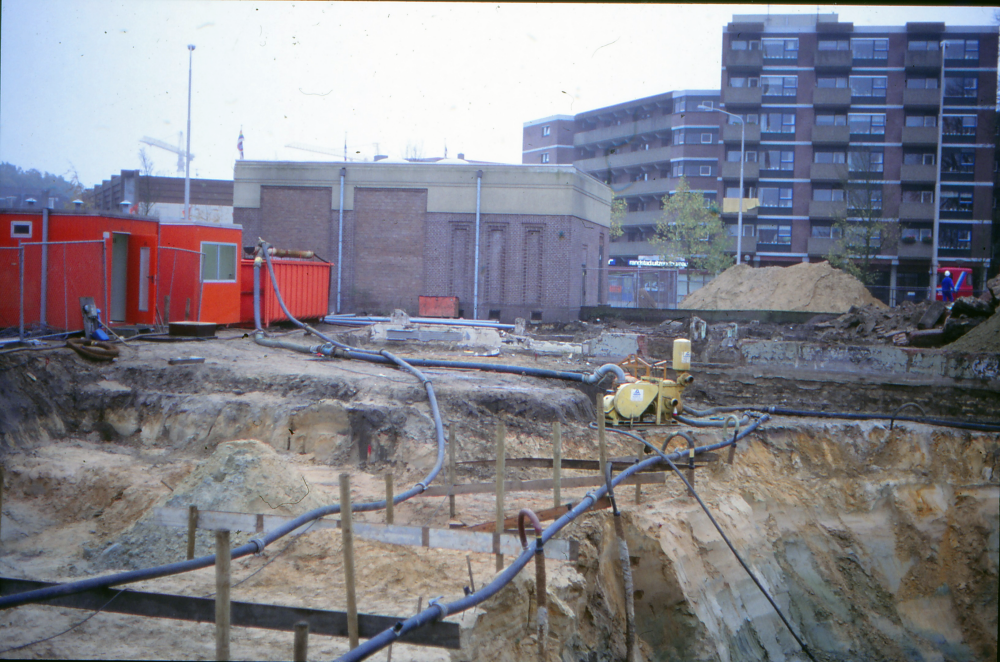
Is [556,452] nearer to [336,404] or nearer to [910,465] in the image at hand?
[336,404]

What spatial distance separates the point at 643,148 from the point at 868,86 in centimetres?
1890

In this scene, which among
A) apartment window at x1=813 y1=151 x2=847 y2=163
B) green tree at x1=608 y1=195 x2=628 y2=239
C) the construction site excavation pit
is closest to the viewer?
the construction site excavation pit

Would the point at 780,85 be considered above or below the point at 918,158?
above

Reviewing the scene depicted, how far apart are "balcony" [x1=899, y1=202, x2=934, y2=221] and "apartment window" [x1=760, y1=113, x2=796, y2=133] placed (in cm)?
980

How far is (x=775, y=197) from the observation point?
175 feet

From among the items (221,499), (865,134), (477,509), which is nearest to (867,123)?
(865,134)

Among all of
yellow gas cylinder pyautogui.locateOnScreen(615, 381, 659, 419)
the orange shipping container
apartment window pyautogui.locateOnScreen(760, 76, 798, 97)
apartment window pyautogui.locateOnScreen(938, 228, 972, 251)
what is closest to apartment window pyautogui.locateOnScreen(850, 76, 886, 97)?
apartment window pyautogui.locateOnScreen(760, 76, 798, 97)

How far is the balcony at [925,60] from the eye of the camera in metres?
47.9

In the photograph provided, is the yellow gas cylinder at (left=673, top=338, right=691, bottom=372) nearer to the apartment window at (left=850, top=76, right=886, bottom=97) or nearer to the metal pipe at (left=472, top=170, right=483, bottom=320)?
the metal pipe at (left=472, top=170, right=483, bottom=320)

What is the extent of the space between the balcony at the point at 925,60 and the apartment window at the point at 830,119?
516 centimetres

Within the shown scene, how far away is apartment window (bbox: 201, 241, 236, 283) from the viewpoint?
19703mm

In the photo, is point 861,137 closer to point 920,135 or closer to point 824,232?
point 920,135

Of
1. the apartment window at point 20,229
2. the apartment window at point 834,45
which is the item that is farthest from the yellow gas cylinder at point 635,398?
the apartment window at point 834,45

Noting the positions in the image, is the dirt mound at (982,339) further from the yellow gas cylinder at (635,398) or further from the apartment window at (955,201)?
the apartment window at (955,201)
